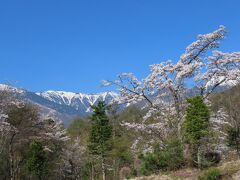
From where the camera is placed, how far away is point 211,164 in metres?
23.7

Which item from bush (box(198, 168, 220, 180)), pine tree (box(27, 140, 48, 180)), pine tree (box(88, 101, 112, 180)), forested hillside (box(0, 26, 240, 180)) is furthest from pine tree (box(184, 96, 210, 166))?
pine tree (box(88, 101, 112, 180))

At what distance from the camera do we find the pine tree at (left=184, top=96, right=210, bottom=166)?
2378 cm

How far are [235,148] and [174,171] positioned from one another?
208 inches

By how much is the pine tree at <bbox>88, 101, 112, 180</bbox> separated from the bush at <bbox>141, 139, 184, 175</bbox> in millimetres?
29422

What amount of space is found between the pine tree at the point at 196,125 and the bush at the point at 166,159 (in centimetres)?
88

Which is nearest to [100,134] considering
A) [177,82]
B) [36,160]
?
[36,160]

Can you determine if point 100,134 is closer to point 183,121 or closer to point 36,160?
point 36,160

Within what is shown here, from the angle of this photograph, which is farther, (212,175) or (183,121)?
(183,121)

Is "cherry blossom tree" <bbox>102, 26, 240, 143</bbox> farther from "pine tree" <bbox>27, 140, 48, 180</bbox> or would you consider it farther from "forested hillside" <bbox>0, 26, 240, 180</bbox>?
"pine tree" <bbox>27, 140, 48, 180</bbox>

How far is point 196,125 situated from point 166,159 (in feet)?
9.71

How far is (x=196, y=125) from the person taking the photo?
78.1 feet

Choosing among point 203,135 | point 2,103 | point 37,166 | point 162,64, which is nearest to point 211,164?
point 203,135

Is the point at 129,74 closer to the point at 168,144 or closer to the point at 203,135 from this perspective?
the point at 168,144

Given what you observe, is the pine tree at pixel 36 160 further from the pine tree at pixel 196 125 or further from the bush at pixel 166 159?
the pine tree at pixel 196 125
